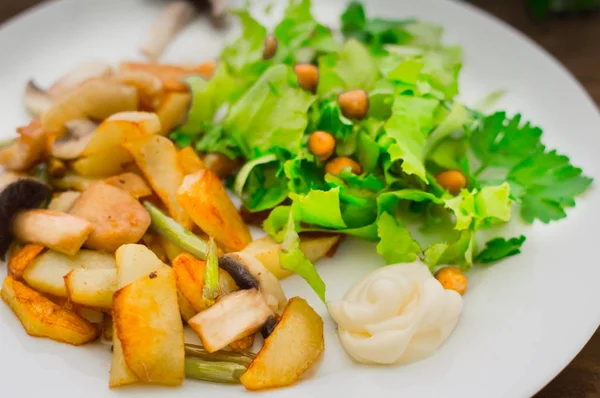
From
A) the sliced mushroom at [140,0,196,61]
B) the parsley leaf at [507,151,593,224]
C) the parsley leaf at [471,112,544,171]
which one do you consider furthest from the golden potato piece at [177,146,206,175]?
the parsley leaf at [507,151,593,224]

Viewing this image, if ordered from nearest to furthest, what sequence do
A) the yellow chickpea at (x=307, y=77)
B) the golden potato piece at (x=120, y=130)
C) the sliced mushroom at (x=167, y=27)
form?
the golden potato piece at (x=120, y=130), the yellow chickpea at (x=307, y=77), the sliced mushroom at (x=167, y=27)

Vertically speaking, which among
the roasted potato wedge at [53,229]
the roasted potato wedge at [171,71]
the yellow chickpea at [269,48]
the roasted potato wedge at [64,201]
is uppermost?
the yellow chickpea at [269,48]

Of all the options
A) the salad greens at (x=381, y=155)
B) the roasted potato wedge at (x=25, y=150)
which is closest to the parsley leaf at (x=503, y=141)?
the salad greens at (x=381, y=155)

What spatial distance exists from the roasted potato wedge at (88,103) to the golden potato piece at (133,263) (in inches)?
35.7

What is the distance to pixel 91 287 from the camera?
7.30 feet

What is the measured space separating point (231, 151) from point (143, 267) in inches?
36.4

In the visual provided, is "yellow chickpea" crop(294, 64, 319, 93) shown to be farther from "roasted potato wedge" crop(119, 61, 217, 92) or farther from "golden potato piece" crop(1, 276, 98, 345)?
"golden potato piece" crop(1, 276, 98, 345)

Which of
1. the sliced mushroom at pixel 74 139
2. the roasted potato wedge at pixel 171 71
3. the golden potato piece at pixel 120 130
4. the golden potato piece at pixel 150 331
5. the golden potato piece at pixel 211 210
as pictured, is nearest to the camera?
the golden potato piece at pixel 150 331

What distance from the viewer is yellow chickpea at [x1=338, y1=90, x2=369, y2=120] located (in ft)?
9.23

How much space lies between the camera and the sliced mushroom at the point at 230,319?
215 cm

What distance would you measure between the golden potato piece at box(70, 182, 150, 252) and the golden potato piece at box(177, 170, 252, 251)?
7.3 inches

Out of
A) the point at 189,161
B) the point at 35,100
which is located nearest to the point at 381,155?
the point at 189,161

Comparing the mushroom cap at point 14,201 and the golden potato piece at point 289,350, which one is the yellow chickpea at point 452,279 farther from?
the mushroom cap at point 14,201

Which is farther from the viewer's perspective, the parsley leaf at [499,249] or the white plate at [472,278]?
the parsley leaf at [499,249]
